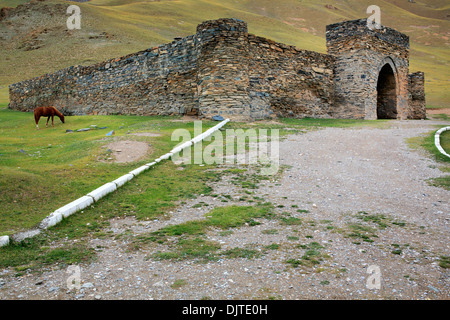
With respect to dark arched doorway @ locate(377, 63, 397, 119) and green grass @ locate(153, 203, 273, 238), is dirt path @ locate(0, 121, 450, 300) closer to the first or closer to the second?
green grass @ locate(153, 203, 273, 238)

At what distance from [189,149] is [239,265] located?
5760 millimetres

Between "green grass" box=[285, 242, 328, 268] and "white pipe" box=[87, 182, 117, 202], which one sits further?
"white pipe" box=[87, 182, 117, 202]

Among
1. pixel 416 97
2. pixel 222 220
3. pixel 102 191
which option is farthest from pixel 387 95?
pixel 102 191

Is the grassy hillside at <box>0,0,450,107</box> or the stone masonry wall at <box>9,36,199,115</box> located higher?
the grassy hillside at <box>0,0,450,107</box>

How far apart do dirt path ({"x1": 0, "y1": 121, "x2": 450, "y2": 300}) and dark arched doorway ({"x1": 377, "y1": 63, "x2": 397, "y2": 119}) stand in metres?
15.6

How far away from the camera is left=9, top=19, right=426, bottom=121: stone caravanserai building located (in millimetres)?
13680

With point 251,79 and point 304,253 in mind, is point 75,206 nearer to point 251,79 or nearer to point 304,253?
point 304,253

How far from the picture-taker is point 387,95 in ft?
67.3

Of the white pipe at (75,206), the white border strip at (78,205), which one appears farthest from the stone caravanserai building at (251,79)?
the white pipe at (75,206)

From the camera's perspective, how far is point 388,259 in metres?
3.38

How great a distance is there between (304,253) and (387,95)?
19.8 metres

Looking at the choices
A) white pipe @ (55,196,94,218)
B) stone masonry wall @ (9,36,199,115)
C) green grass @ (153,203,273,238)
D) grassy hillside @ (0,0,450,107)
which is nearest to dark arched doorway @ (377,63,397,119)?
grassy hillside @ (0,0,450,107)

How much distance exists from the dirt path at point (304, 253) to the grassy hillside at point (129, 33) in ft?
95.7
